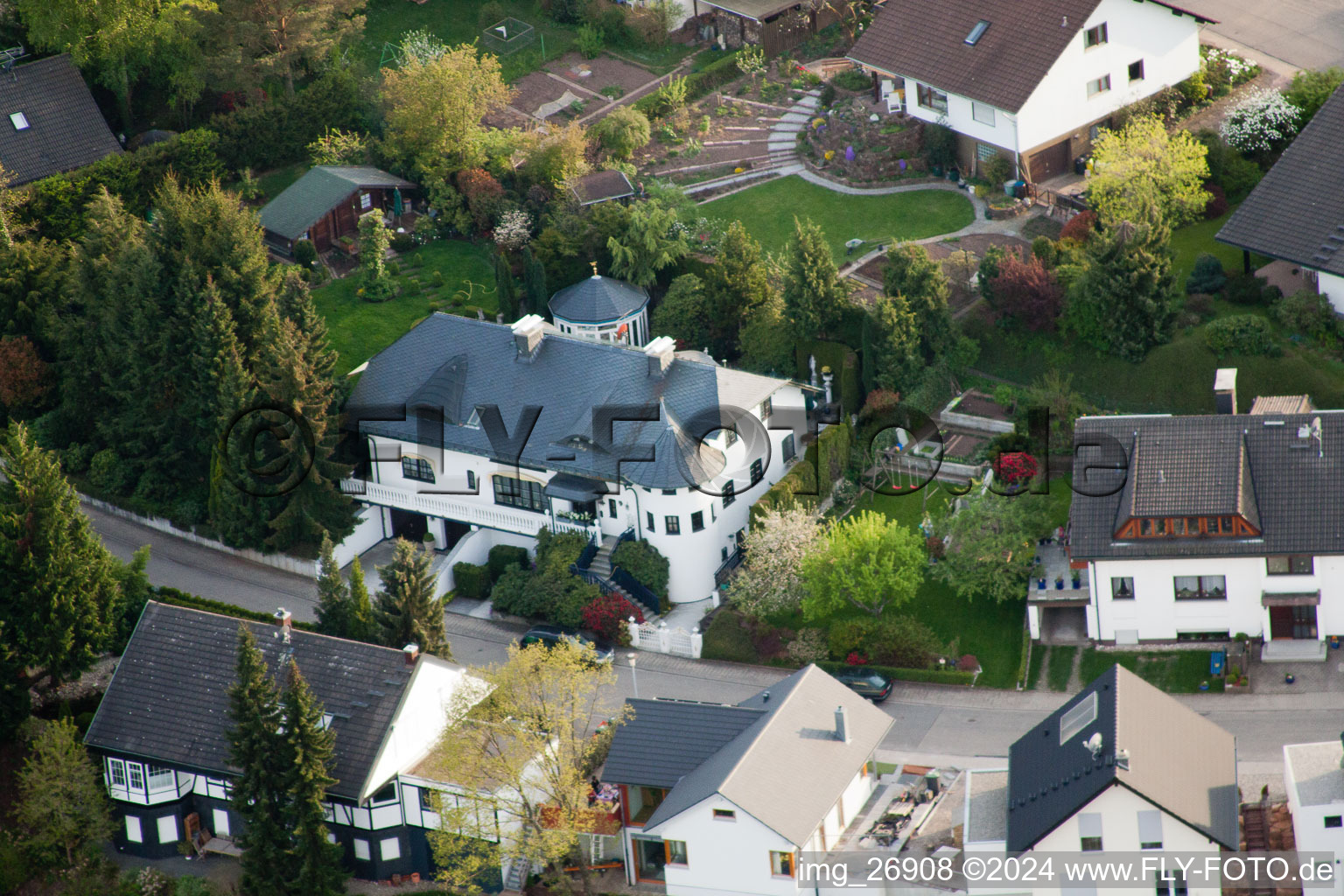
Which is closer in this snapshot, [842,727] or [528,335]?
[842,727]

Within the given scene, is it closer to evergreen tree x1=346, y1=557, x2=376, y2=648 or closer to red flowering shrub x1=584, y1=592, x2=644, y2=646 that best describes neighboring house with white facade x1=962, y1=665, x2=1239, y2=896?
red flowering shrub x1=584, y1=592, x2=644, y2=646

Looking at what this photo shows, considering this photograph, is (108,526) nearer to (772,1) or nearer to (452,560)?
(452,560)

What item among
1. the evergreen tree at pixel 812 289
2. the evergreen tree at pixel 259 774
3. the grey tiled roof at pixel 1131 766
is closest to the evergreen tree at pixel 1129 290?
the evergreen tree at pixel 812 289

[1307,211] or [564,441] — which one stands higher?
[1307,211]

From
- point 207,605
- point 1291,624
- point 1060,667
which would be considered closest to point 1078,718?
point 1060,667

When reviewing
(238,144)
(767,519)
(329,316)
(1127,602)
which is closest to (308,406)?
(329,316)

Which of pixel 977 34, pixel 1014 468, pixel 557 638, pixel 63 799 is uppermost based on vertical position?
pixel 977 34

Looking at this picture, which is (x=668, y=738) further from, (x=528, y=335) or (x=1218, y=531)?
(x=528, y=335)
